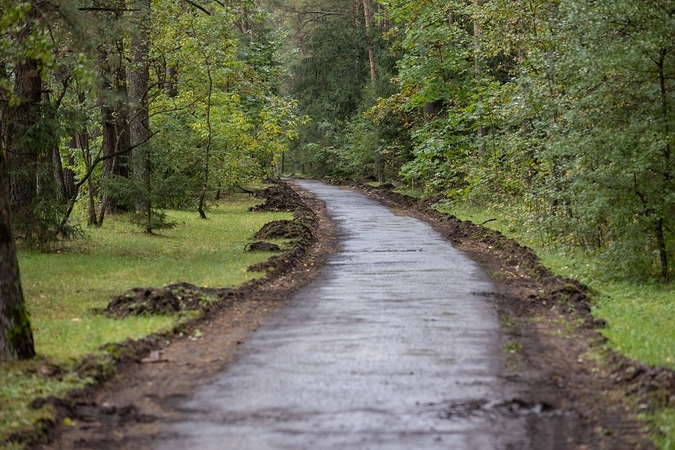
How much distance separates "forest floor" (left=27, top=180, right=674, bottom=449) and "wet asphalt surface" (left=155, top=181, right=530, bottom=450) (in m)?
0.25

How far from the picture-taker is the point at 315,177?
7081cm

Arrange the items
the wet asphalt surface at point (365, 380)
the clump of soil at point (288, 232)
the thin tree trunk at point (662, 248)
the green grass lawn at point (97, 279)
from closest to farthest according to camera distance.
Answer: the wet asphalt surface at point (365, 380) < the green grass lawn at point (97, 279) < the thin tree trunk at point (662, 248) < the clump of soil at point (288, 232)

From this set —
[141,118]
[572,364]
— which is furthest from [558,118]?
[141,118]

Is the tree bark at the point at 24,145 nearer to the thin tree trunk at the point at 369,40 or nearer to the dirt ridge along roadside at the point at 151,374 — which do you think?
the dirt ridge along roadside at the point at 151,374

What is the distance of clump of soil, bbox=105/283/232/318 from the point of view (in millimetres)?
10992

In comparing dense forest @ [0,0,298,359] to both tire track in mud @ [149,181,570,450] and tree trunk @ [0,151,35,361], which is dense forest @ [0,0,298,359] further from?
tire track in mud @ [149,181,570,450]

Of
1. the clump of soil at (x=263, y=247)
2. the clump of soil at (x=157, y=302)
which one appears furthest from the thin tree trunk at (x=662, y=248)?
the clump of soil at (x=263, y=247)

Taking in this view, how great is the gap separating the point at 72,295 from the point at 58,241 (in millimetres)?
5986

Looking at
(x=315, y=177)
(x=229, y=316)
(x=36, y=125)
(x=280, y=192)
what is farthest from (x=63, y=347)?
(x=315, y=177)

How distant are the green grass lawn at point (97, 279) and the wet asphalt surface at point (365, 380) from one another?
1.35 m

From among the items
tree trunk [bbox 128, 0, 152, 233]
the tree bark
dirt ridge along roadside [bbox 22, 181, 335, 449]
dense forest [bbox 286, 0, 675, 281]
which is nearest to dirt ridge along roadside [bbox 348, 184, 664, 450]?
dense forest [bbox 286, 0, 675, 281]

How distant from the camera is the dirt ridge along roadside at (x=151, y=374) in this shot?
6.26m

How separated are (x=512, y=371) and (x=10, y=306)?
16.0 ft

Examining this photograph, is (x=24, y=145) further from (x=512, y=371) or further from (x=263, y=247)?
(x=512, y=371)
